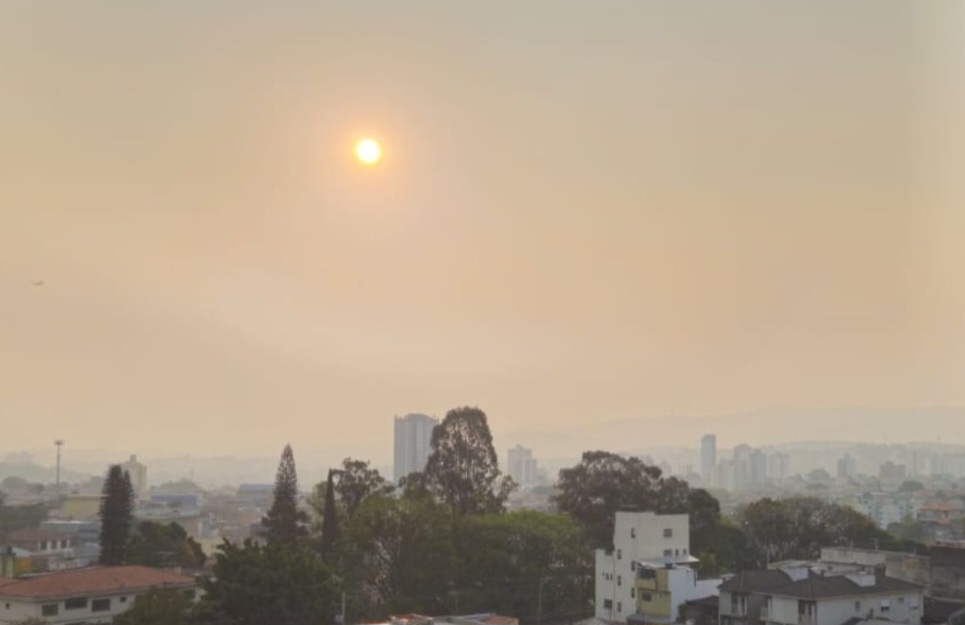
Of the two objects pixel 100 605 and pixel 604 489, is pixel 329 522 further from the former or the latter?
pixel 604 489

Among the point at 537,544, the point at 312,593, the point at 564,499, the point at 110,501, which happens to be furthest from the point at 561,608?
the point at 110,501

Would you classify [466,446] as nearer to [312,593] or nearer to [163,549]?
[163,549]

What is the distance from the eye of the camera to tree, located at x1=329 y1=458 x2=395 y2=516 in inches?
1297

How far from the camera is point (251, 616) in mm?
18281

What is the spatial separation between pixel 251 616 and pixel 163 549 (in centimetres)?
1456

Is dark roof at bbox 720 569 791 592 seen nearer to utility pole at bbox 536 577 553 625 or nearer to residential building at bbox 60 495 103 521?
utility pole at bbox 536 577 553 625

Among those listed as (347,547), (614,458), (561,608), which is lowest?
(561,608)

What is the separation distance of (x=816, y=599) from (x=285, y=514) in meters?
17.4

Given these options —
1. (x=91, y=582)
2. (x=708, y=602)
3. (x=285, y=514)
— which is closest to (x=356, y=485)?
(x=285, y=514)

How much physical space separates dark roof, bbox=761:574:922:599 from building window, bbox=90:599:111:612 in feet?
47.6

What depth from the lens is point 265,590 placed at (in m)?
18.3

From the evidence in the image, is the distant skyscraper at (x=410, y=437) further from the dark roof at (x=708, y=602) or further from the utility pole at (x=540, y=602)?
the dark roof at (x=708, y=602)

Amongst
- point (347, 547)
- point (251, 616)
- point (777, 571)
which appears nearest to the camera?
point (251, 616)

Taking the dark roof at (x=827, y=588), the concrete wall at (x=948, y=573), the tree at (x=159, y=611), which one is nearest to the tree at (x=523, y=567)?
the dark roof at (x=827, y=588)
